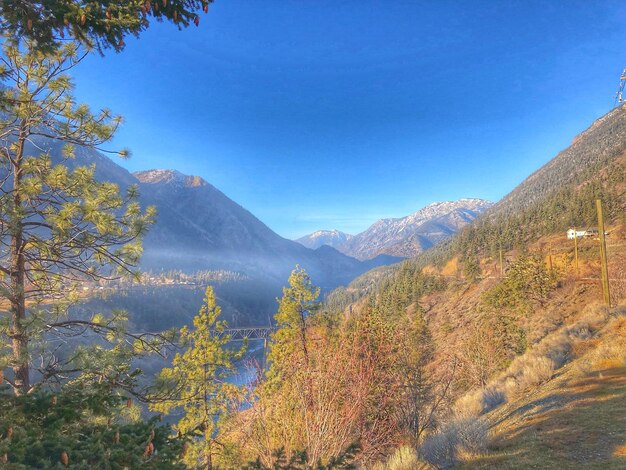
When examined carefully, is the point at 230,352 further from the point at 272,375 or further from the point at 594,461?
the point at 594,461

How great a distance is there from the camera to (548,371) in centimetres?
1134

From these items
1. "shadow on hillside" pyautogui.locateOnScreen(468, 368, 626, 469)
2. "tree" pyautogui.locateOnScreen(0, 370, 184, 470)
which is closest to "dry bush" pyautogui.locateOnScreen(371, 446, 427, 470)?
"shadow on hillside" pyautogui.locateOnScreen(468, 368, 626, 469)

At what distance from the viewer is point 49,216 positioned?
15.1ft

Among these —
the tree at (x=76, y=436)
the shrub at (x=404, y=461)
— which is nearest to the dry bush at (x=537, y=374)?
the shrub at (x=404, y=461)

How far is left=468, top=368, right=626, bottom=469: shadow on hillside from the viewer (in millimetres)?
4699

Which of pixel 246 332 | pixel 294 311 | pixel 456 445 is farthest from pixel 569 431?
pixel 246 332

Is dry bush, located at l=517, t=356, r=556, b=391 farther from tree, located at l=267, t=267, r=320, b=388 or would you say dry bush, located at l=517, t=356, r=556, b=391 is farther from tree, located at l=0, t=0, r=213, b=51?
tree, located at l=0, t=0, r=213, b=51

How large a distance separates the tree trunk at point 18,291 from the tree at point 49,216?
0.01 m

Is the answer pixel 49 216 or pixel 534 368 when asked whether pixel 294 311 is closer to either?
pixel 534 368

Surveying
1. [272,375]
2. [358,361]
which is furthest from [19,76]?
[272,375]

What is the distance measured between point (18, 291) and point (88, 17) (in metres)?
3.66

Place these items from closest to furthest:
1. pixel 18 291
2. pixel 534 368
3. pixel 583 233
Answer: pixel 18 291
pixel 534 368
pixel 583 233

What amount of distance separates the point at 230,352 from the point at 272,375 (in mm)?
4477

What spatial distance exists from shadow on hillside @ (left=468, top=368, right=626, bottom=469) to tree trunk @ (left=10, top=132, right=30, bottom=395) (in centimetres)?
676
